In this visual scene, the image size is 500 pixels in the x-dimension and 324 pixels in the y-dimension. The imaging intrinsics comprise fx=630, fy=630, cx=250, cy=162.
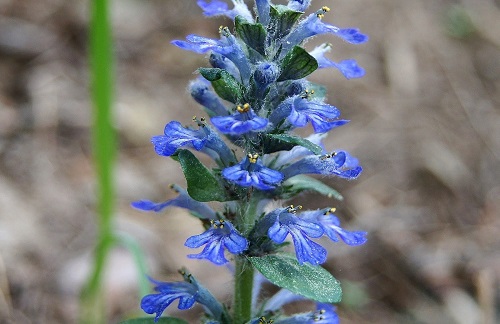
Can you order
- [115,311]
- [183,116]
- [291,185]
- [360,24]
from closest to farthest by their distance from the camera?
[291,185]
[115,311]
[183,116]
[360,24]

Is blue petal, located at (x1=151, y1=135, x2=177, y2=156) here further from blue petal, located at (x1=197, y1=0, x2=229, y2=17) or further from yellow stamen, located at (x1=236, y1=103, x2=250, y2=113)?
blue petal, located at (x1=197, y1=0, x2=229, y2=17)

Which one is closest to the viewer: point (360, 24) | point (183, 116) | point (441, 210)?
point (441, 210)

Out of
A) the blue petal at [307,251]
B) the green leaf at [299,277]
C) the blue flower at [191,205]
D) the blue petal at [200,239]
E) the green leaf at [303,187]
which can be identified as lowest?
the blue flower at [191,205]

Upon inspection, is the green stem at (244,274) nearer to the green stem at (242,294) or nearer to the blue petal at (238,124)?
the green stem at (242,294)

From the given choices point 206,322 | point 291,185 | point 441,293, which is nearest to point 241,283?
point 206,322

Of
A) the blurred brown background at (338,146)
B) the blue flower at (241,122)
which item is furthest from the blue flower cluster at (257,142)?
the blurred brown background at (338,146)

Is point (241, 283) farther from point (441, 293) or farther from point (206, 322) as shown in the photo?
point (441, 293)

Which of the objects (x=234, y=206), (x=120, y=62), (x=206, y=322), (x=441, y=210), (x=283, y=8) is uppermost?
(x=283, y=8)

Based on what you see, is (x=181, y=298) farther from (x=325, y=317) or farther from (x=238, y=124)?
(x=238, y=124)
